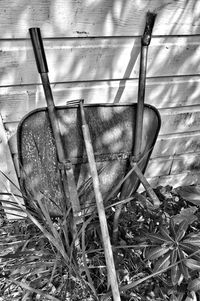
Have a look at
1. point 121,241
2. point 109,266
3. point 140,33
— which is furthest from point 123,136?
point 121,241

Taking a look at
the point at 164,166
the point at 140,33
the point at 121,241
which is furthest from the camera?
the point at 164,166

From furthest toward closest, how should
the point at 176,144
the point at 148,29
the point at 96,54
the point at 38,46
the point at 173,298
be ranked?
the point at 176,144 < the point at 173,298 < the point at 96,54 < the point at 148,29 < the point at 38,46

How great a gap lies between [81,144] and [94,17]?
581mm

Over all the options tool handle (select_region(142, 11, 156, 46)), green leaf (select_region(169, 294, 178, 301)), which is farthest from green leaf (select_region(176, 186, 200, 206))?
tool handle (select_region(142, 11, 156, 46))

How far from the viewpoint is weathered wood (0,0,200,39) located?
3.53 feet

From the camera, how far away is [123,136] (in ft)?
4.26

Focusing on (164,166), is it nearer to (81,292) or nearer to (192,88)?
(192,88)

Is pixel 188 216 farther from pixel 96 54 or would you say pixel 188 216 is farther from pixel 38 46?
pixel 38 46

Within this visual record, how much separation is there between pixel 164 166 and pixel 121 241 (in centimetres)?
65

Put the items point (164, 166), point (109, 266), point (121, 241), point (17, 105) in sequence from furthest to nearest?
point (164, 166) < point (121, 241) < point (17, 105) < point (109, 266)

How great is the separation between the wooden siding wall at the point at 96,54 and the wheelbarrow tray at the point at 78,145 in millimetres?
193

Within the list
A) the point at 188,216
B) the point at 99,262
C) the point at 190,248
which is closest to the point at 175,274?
the point at 190,248

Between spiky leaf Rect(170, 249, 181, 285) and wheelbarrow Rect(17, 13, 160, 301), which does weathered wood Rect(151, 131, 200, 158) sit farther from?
spiky leaf Rect(170, 249, 181, 285)

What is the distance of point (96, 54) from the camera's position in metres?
1.25
